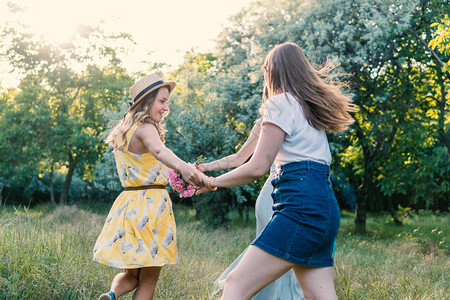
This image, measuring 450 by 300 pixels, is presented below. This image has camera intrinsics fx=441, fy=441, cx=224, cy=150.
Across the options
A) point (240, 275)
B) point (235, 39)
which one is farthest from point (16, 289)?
point (235, 39)

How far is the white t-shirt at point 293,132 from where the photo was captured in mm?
2254

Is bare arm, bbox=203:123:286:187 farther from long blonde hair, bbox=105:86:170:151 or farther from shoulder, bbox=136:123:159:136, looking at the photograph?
long blonde hair, bbox=105:86:170:151

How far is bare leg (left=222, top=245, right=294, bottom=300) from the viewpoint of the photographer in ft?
7.05

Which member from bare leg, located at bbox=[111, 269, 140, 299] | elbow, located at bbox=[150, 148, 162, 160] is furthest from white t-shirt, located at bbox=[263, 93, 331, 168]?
bare leg, located at bbox=[111, 269, 140, 299]

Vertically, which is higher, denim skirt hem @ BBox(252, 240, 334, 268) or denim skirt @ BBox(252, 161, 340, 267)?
denim skirt @ BBox(252, 161, 340, 267)

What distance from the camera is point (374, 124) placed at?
11367mm

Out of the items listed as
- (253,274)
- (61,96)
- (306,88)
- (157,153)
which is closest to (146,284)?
(157,153)

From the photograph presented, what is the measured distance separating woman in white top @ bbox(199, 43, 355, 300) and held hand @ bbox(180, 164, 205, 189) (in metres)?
0.70

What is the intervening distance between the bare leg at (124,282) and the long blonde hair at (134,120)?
3.03 ft

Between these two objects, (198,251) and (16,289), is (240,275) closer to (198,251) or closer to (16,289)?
(16,289)

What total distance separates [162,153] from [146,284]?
3.17 feet

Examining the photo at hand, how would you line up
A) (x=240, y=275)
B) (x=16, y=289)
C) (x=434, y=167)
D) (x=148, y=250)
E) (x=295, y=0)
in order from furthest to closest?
(x=295, y=0) → (x=434, y=167) → (x=16, y=289) → (x=148, y=250) → (x=240, y=275)

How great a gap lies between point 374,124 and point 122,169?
30.6 ft

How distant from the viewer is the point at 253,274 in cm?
216
